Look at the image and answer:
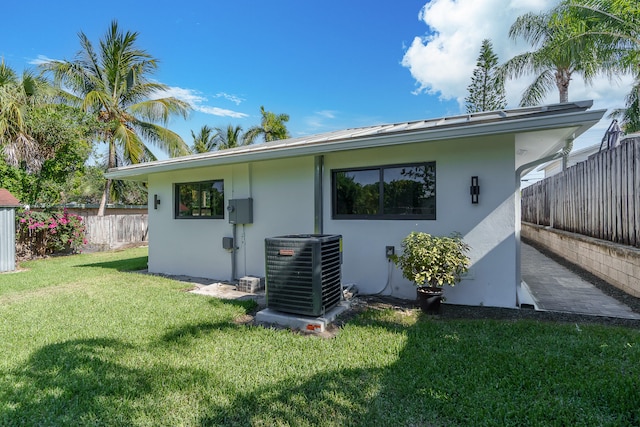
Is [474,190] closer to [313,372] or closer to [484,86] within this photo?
[313,372]

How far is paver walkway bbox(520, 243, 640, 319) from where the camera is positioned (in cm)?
446

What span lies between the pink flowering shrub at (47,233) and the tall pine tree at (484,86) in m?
20.0

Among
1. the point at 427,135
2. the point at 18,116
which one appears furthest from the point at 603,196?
the point at 18,116

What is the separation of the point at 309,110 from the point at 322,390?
18012 millimetres

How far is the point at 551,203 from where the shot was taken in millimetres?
9930

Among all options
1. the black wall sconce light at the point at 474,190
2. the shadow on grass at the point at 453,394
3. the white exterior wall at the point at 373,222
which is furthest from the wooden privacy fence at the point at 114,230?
the shadow on grass at the point at 453,394

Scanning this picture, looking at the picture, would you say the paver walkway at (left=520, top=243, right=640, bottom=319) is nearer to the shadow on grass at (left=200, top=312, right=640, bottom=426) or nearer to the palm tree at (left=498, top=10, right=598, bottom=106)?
the shadow on grass at (left=200, top=312, right=640, bottom=426)

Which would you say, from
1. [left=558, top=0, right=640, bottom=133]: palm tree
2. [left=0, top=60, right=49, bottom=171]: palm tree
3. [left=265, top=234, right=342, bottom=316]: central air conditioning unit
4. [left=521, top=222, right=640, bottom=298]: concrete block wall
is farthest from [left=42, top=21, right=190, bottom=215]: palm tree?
[left=521, top=222, right=640, bottom=298]: concrete block wall

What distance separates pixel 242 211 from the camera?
671 cm

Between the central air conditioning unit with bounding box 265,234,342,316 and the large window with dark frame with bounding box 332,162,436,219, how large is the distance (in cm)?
137

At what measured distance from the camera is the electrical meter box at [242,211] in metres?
6.70

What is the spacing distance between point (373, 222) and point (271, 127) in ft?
62.8

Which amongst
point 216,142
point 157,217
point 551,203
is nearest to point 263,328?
point 157,217

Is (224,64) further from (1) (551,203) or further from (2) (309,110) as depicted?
(1) (551,203)
